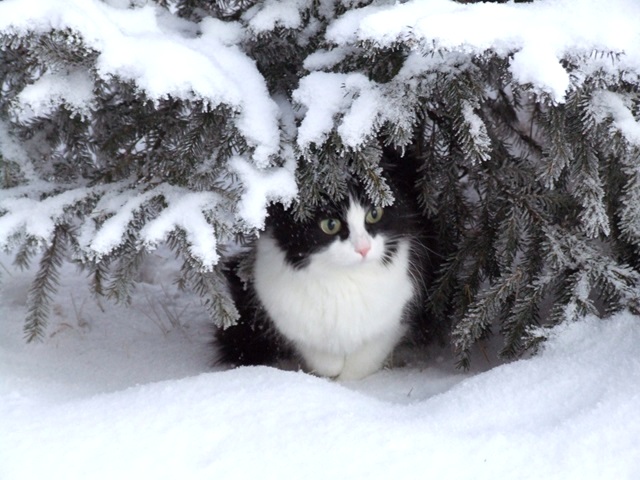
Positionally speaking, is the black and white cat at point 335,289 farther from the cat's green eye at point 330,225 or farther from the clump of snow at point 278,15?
the clump of snow at point 278,15

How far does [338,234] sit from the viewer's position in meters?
2.51

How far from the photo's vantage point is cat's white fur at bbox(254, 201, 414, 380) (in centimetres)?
266

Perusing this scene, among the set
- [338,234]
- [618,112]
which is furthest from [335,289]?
[618,112]

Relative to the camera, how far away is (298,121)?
232 cm

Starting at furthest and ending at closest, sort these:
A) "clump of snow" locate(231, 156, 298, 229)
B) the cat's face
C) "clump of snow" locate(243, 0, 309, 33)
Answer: the cat's face
"clump of snow" locate(243, 0, 309, 33)
"clump of snow" locate(231, 156, 298, 229)

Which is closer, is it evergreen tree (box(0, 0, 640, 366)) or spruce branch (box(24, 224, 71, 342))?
evergreen tree (box(0, 0, 640, 366))

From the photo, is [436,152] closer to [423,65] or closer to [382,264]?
[382,264]

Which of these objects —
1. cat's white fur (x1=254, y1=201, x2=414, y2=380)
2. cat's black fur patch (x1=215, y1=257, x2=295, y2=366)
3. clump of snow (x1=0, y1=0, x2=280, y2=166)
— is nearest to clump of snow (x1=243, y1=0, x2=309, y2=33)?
clump of snow (x1=0, y1=0, x2=280, y2=166)

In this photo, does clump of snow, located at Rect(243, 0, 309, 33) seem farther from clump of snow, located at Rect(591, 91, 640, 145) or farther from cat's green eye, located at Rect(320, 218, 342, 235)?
clump of snow, located at Rect(591, 91, 640, 145)

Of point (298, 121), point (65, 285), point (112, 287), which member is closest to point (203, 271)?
point (112, 287)

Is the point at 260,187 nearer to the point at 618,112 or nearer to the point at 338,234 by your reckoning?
the point at 338,234

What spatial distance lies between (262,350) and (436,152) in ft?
3.40

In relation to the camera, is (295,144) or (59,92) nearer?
(59,92)

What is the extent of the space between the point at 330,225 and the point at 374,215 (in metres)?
0.18
